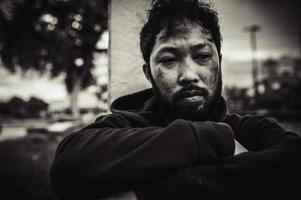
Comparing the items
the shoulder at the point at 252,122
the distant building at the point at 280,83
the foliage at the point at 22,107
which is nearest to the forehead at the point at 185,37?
the shoulder at the point at 252,122

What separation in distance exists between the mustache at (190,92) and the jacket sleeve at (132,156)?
32 cm

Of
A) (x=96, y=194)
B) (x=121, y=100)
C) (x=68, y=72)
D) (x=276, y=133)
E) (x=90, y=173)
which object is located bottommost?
(x=96, y=194)

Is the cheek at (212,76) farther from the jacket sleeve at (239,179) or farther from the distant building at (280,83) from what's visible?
the distant building at (280,83)

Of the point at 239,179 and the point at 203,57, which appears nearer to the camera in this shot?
the point at 239,179

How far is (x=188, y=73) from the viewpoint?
5.24 ft

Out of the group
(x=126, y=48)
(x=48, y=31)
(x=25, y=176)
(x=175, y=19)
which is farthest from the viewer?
(x=48, y=31)

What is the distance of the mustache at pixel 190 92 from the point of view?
5.23 ft

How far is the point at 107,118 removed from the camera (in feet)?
5.25

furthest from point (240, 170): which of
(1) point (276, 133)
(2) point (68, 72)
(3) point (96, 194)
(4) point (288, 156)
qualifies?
(2) point (68, 72)

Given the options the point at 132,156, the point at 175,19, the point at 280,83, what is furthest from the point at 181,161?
the point at 280,83

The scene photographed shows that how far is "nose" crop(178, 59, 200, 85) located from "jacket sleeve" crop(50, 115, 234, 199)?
36cm

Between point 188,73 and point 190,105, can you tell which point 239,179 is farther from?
point 188,73

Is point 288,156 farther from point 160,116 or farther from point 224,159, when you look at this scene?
point 160,116

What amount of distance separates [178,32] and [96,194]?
41.1 inches
